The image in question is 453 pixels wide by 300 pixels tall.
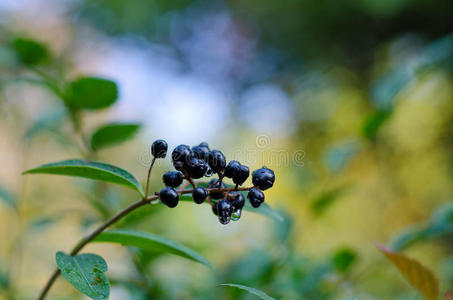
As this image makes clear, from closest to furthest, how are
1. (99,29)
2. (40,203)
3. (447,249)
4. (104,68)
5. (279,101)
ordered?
(40,203) < (447,249) < (99,29) < (279,101) < (104,68)

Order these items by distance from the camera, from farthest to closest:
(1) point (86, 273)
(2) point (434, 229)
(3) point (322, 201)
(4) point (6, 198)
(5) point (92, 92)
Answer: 1. (3) point (322, 201)
2. (4) point (6, 198)
3. (2) point (434, 229)
4. (5) point (92, 92)
5. (1) point (86, 273)

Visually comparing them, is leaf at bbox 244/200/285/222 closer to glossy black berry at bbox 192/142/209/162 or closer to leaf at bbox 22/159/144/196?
glossy black berry at bbox 192/142/209/162

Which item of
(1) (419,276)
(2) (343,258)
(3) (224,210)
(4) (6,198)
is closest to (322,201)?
(2) (343,258)

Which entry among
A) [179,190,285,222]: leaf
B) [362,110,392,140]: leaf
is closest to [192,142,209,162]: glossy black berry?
[179,190,285,222]: leaf

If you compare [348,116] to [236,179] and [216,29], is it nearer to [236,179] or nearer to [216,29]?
[216,29]

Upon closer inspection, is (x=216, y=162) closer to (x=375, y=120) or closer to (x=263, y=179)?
(x=263, y=179)

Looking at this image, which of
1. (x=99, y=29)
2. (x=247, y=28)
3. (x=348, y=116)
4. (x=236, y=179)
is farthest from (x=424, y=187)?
(x=99, y=29)
